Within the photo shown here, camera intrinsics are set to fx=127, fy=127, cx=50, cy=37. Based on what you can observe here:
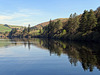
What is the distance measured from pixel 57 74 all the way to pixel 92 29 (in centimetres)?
7242

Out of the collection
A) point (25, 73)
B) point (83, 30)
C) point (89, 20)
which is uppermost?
point (89, 20)

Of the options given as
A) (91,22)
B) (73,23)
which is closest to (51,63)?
(91,22)

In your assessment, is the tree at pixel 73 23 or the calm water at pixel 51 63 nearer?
the calm water at pixel 51 63

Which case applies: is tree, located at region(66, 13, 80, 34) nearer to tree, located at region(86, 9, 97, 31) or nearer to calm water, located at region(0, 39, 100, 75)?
tree, located at region(86, 9, 97, 31)

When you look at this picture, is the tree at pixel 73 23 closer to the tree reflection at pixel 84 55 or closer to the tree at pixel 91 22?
the tree at pixel 91 22

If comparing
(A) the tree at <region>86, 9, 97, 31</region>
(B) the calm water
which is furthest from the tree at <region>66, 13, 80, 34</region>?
(B) the calm water

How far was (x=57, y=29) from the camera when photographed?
159 meters

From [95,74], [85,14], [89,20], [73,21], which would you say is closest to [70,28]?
[73,21]

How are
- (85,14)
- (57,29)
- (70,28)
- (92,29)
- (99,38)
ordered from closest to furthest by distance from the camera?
(99,38) → (92,29) → (85,14) → (70,28) → (57,29)

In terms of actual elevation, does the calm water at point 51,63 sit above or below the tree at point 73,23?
below

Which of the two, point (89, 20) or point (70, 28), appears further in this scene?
point (70, 28)

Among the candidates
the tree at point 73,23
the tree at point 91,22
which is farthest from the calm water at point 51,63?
the tree at point 73,23

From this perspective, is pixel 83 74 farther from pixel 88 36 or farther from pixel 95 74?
pixel 88 36

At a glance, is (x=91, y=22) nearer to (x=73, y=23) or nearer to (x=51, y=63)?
(x=73, y=23)
